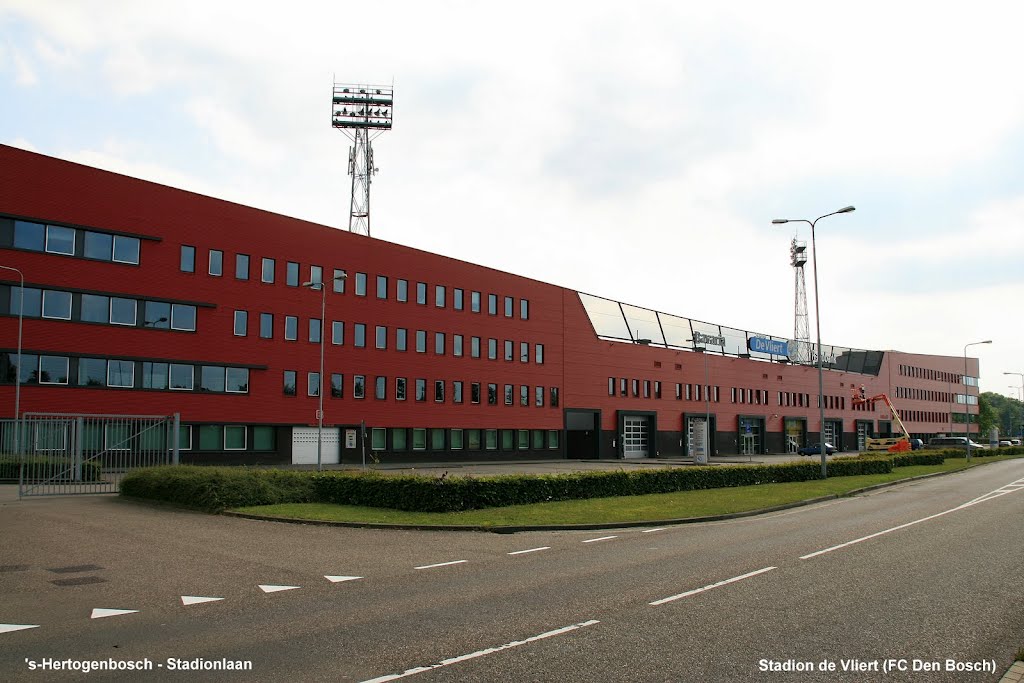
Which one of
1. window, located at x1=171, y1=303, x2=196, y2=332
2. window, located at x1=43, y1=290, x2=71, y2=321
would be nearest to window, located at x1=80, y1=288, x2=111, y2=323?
window, located at x1=43, y1=290, x2=71, y2=321

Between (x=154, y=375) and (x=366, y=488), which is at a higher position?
(x=154, y=375)

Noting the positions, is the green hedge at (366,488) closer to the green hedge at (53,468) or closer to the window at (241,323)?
the green hedge at (53,468)

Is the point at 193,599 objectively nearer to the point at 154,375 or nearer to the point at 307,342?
the point at 154,375

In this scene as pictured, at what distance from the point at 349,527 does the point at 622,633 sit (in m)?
11.2

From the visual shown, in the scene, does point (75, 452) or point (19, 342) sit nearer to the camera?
point (75, 452)

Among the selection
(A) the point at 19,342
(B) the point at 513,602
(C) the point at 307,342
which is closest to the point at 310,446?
(C) the point at 307,342

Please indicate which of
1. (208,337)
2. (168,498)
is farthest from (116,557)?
(208,337)

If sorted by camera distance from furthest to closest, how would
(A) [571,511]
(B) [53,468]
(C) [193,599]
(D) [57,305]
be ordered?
(D) [57,305] < (B) [53,468] < (A) [571,511] < (C) [193,599]

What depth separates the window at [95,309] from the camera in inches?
1648

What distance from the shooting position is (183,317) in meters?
45.8

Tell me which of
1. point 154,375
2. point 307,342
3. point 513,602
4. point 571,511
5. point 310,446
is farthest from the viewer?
point 307,342

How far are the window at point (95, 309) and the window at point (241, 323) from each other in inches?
296

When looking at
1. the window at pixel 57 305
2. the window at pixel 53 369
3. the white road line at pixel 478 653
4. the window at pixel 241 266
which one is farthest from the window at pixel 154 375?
the white road line at pixel 478 653

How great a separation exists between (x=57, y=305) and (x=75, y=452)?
19232 mm
